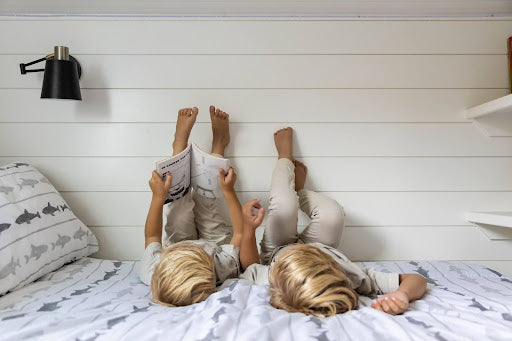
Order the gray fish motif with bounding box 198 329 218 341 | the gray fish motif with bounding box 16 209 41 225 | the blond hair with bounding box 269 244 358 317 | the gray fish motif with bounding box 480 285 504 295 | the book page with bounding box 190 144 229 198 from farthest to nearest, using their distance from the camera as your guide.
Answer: the book page with bounding box 190 144 229 198 → the gray fish motif with bounding box 16 209 41 225 → the gray fish motif with bounding box 480 285 504 295 → the blond hair with bounding box 269 244 358 317 → the gray fish motif with bounding box 198 329 218 341

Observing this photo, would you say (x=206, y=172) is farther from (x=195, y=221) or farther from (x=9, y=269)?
(x=9, y=269)

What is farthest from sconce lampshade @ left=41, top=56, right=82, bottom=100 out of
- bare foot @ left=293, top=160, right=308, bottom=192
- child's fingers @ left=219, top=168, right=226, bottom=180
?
bare foot @ left=293, top=160, right=308, bottom=192

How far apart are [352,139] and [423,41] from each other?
487 mm

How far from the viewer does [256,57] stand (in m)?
1.75

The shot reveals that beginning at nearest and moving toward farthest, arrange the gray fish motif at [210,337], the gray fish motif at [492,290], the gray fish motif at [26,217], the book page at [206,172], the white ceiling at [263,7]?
the gray fish motif at [210,337]
the gray fish motif at [492,290]
the gray fish motif at [26,217]
the book page at [206,172]
the white ceiling at [263,7]

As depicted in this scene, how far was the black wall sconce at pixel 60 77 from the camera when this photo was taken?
61.8 inches

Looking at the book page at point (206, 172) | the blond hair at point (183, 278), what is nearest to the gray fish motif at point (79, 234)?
the book page at point (206, 172)

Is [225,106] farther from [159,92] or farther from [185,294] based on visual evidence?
[185,294]

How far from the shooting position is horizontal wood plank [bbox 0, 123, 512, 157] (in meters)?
1.74

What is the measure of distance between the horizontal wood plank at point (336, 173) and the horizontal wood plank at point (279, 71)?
0.99ft

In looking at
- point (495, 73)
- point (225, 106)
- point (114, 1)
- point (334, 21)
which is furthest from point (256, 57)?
point (495, 73)

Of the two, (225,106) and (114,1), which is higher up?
(114,1)

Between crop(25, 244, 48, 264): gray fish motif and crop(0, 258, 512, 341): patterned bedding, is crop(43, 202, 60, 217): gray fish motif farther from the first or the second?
crop(0, 258, 512, 341): patterned bedding

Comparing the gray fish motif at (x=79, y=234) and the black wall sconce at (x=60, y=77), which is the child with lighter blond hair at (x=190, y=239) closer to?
the gray fish motif at (x=79, y=234)
